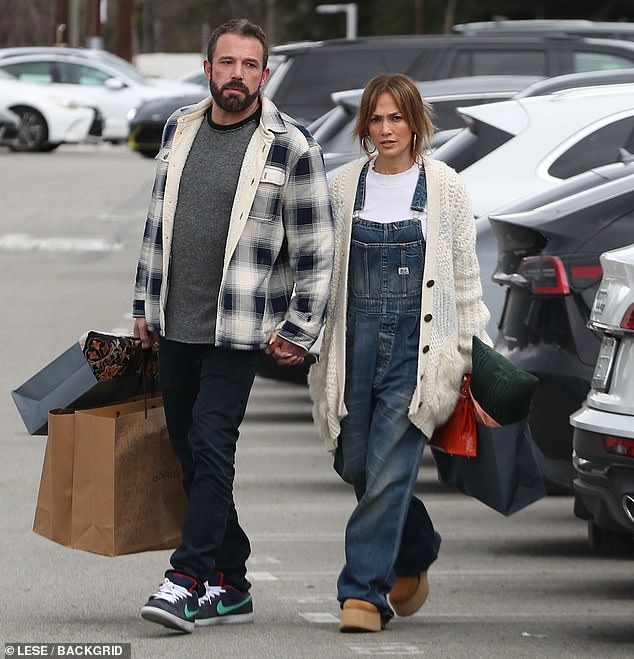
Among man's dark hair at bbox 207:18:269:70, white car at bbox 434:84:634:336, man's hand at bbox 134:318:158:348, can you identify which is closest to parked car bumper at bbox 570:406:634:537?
man's hand at bbox 134:318:158:348

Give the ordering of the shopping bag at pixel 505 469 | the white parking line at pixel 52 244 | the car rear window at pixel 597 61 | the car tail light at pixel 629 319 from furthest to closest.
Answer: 1. the white parking line at pixel 52 244
2. the car rear window at pixel 597 61
3. the shopping bag at pixel 505 469
4. the car tail light at pixel 629 319

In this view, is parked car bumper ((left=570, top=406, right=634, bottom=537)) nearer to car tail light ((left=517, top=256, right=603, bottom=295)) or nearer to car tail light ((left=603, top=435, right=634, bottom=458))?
car tail light ((left=603, top=435, right=634, bottom=458))

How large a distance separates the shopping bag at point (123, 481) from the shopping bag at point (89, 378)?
0.23 feet

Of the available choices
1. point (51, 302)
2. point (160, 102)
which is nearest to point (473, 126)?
point (51, 302)

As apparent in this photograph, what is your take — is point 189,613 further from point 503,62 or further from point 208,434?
point 503,62

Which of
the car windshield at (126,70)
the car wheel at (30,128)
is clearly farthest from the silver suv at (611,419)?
the car windshield at (126,70)

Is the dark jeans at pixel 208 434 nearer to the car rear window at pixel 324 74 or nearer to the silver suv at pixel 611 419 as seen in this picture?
the silver suv at pixel 611 419

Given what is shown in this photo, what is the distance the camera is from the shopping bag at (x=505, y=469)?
5.91m

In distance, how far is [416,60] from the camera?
709 inches

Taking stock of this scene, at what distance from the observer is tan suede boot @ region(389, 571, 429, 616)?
6082mm

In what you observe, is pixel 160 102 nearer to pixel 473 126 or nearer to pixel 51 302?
pixel 51 302

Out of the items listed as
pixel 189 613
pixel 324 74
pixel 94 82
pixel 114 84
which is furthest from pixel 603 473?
pixel 94 82

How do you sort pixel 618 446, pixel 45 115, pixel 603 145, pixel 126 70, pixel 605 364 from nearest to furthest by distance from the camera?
pixel 618 446 → pixel 605 364 → pixel 603 145 → pixel 45 115 → pixel 126 70

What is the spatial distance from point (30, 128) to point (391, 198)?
95.4ft
